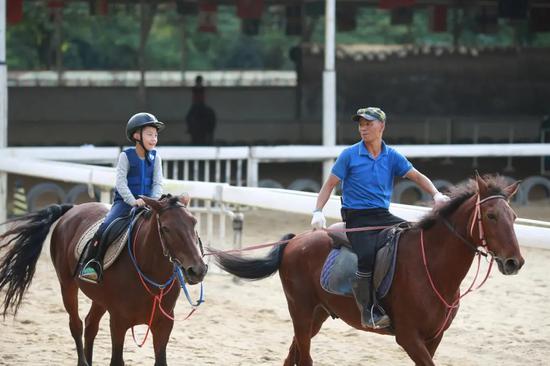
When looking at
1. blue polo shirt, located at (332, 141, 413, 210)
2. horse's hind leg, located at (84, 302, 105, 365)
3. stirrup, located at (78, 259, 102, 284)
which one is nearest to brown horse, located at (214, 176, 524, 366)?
blue polo shirt, located at (332, 141, 413, 210)

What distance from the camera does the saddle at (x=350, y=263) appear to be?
6.76 metres

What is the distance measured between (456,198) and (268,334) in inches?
130

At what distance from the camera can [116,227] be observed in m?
7.61

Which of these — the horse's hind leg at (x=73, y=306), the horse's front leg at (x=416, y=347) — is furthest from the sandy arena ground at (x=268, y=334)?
the horse's front leg at (x=416, y=347)

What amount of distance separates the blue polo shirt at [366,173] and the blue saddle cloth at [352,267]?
0.78 ft

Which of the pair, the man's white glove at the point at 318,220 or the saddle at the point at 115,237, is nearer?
the man's white glove at the point at 318,220

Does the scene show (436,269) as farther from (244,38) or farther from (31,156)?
(244,38)

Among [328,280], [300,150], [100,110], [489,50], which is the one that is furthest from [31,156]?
[489,50]

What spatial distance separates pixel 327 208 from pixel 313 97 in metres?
17.1

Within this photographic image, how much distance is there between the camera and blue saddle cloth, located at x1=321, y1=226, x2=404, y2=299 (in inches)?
266

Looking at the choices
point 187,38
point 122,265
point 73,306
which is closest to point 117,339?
point 122,265

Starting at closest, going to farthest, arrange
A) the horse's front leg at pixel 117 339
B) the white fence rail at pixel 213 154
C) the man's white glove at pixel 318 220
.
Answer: the man's white glove at pixel 318 220 → the horse's front leg at pixel 117 339 → the white fence rail at pixel 213 154

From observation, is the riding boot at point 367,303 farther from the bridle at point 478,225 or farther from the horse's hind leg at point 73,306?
the horse's hind leg at point 73,306

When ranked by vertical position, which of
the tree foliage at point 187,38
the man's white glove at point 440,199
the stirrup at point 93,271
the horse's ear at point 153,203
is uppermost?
the tree foliage at point 187,38
